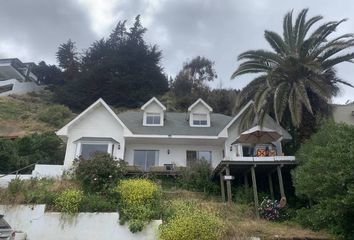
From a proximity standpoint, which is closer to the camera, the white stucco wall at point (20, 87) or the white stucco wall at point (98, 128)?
the white stucco wall at point (98, 128)

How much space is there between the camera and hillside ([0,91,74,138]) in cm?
4319

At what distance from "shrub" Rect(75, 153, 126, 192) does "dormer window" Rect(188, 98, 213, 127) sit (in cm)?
983

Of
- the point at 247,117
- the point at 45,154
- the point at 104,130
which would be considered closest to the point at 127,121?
the point at 104,130

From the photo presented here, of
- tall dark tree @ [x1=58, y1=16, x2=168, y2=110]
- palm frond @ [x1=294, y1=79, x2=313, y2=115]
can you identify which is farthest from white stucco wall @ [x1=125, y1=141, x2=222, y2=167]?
tall dark tree @ [x1=58, y1=16, x2=168, y2=110]

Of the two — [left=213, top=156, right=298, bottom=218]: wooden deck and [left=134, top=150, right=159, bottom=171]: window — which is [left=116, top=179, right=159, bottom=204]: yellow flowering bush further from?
[left=134, top=150, right=159, bottom=171]: window

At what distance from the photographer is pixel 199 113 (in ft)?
102

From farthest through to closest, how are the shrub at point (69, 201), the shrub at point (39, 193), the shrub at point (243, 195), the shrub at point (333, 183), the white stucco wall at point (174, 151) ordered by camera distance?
the white stucco wall at point (174, 151)
the shrub at point (243, 195)
the shrub at point (39, 193)
the shrub at point (69, 201)
the shrub at point (333, 183)

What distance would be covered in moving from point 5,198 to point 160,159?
464 inches

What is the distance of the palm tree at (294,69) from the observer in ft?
79.4

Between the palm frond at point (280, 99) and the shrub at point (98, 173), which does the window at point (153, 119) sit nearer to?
the shrub at point (98, 173)

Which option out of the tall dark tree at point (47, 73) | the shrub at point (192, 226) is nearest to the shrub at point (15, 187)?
the shrub at point (192, 226)

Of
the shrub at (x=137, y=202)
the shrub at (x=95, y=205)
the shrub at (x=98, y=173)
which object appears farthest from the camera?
the shrub at (x=98, y=173)

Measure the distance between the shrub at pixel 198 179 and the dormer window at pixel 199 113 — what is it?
5613mm

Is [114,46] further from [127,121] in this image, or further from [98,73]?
[127,121]
